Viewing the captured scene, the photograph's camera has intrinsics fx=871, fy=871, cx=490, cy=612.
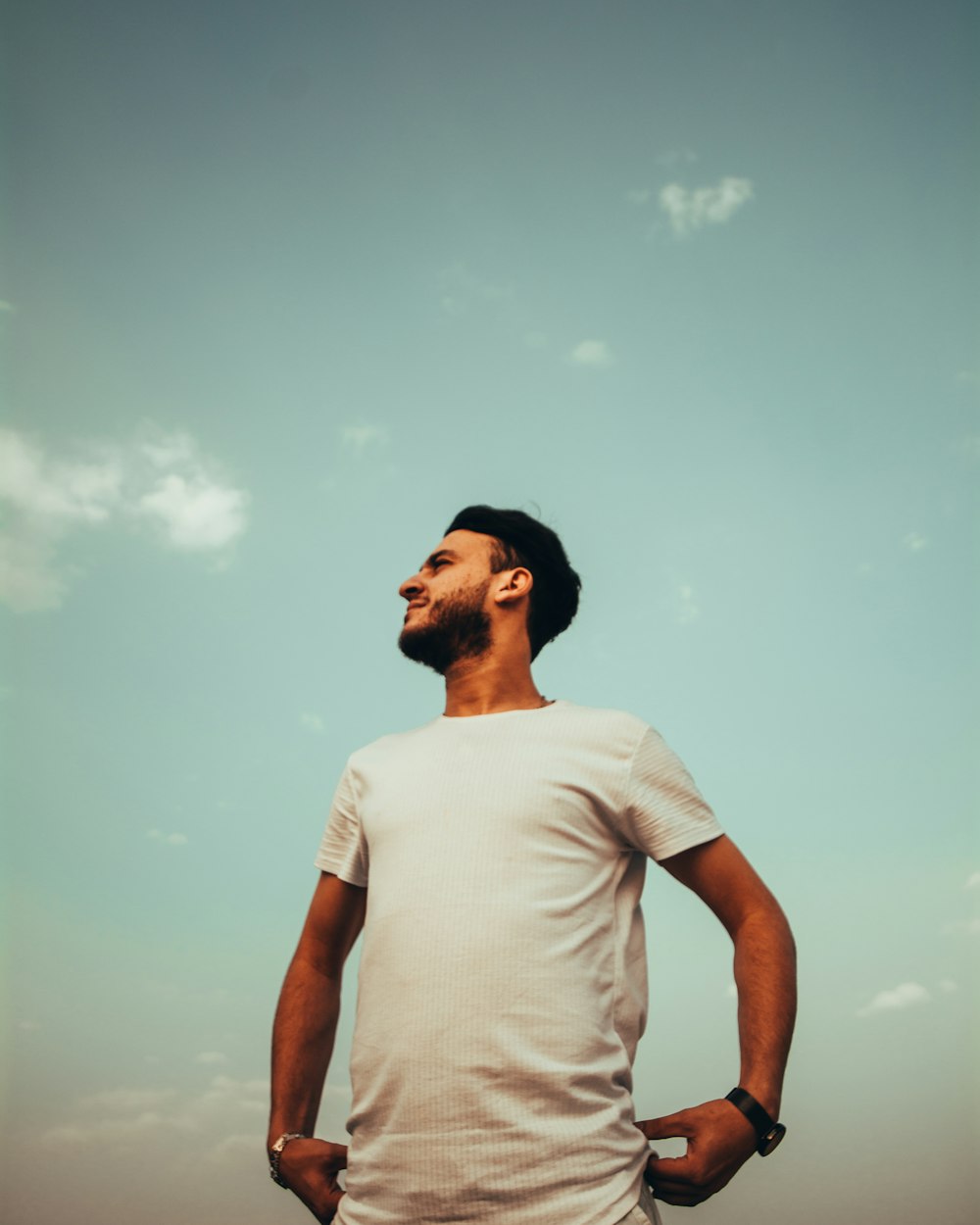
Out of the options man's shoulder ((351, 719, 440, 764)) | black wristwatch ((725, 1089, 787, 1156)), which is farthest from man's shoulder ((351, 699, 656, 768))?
black wristwatch ((725, 1089, 787, 1156))

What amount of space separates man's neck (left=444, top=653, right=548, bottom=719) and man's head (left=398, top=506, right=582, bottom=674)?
43mm

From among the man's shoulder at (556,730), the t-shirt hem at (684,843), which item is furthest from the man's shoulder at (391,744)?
the t-shirt hem at (684,843)

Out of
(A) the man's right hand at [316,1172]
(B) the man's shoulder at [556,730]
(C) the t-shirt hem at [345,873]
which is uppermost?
(B) the man's shoulder at [556,730]

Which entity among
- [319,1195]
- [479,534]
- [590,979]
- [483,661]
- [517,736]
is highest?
[479,534]

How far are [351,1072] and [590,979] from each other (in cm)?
58

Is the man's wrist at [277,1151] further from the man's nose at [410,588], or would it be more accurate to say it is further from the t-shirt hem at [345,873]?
the man's nose at [410,588]

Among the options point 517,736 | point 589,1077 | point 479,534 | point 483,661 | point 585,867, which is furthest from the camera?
point 479,534

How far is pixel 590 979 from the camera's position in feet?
6.30

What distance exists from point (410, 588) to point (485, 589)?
0.82 ft

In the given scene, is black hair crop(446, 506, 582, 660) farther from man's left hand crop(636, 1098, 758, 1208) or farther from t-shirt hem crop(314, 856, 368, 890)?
man's left hand crop(636, 1098, 758, 1208)

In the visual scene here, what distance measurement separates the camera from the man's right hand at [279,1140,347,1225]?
2010 mm

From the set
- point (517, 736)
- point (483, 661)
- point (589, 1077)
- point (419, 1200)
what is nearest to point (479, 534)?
point (483, 661)

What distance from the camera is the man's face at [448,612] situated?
2.69 meters

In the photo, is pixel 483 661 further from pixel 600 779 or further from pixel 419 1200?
pixel 419 1200
